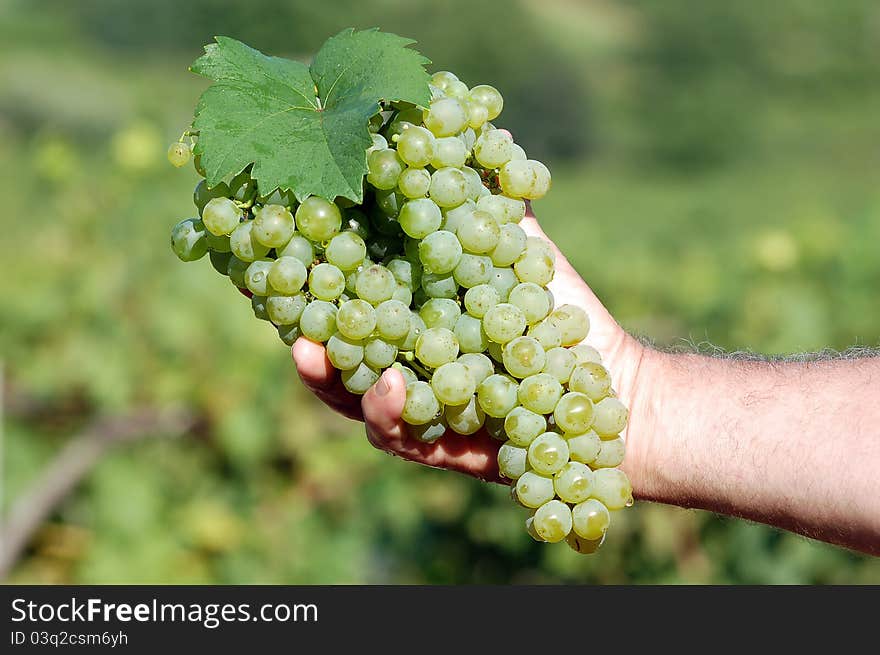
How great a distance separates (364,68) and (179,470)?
81.5 inches

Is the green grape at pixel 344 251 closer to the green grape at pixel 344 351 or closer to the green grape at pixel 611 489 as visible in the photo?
the green grape at pixel 344 351

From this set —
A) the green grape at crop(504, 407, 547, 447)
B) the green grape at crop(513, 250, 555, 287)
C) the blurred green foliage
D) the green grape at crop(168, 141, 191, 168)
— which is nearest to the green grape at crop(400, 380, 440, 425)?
the green grape at crop(504, 407, 547, 447)

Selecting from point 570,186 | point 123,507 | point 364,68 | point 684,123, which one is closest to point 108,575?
point 123,507

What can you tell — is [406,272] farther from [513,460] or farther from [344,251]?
[513,460]

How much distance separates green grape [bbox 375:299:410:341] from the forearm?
48cm

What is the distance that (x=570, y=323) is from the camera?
141 centimetres

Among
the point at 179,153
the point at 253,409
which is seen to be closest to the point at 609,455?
the point at 179,153

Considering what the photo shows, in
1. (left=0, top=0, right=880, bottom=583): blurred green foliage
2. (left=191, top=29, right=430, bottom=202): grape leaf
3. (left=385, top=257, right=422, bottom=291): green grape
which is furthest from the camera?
(left=0, top=0, right=880, bottom=583): blurred green foliage

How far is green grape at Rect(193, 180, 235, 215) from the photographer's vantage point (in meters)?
1.37

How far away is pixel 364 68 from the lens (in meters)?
1.35

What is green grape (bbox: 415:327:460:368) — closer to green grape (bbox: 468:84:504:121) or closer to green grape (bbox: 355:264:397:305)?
green grape (bbox: 355:264:397:305)

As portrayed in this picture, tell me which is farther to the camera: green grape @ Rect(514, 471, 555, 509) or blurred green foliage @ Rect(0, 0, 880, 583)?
blurred green foliage @ Rect(0, 0, 880, 583)

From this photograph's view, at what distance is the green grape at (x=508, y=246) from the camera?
1362 mm

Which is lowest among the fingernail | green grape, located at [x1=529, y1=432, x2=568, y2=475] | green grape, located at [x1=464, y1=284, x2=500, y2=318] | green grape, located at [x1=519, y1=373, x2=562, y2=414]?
green grape, located at [x1=529, y1=432, x2=568, y2=475]
